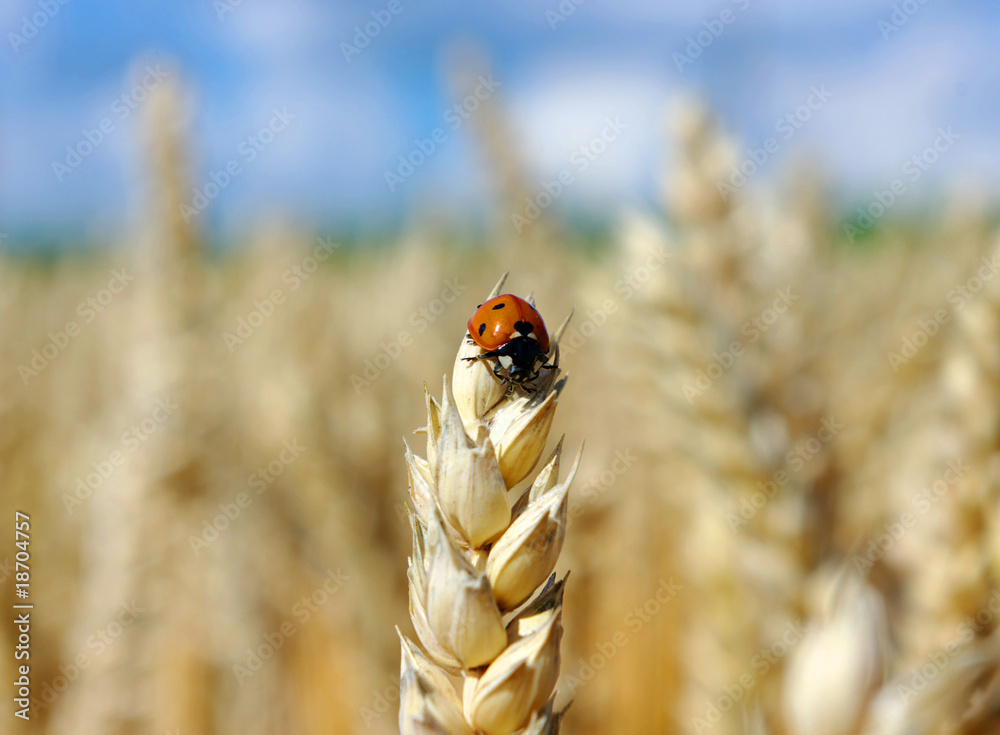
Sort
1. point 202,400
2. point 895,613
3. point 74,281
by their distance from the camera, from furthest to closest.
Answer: point 74,281, point 202,400, point 895,613

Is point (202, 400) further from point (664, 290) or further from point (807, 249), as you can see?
point (807, 249)

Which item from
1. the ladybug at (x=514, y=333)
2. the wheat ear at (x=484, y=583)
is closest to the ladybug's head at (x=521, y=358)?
the ladybug at (x=514, y=333)

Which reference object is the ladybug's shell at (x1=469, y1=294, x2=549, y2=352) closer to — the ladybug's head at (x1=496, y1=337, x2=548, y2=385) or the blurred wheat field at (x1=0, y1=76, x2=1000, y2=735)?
the ladybug's head at (x1=496, y1=337, x2=548, y2=385)

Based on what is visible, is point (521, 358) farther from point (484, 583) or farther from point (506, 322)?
point (484, 583)

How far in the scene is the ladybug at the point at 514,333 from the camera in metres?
0.76

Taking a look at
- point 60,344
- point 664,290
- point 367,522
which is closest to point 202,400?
point 367,522

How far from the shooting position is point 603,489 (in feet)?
6.02

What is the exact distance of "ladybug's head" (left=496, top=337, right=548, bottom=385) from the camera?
72 centimetres

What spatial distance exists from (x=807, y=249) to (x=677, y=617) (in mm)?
1086

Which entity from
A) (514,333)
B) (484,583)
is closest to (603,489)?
(514,333)

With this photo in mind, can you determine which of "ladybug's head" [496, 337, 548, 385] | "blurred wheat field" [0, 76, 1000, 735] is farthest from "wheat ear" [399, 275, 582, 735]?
"blurred wheat field" [0, 76, 1000, 735]

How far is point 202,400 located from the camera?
5.79 feet

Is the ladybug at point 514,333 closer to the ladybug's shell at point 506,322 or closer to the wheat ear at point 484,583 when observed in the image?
the ladybug's shell at point 506,322

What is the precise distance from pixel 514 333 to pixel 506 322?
0.05ft
